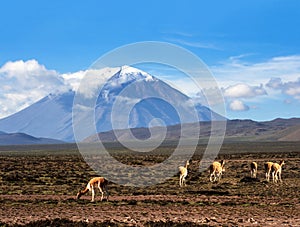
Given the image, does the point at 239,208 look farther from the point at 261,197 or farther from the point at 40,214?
the point at 40,214

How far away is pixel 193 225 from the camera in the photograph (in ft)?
60.7

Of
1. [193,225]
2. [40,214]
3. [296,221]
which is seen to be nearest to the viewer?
[193,225]

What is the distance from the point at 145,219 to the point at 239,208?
18.4 feet

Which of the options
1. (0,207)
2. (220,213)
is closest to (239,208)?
(220,213)

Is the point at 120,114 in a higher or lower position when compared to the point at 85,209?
higher

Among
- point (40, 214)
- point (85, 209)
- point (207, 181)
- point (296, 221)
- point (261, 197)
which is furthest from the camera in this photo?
point (207, 181)

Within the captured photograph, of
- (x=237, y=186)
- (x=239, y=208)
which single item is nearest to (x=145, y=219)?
(x=239, y=208)

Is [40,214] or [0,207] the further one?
[0,207]

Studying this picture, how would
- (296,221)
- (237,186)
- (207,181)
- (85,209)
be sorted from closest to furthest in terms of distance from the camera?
(296,221), (85,209), (237,186), (207,181)

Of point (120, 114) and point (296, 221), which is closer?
point (296, 221)

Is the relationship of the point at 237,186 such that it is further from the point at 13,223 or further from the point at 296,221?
the point at 13,223

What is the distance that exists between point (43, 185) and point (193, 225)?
20.6 m

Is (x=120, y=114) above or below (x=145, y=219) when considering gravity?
above

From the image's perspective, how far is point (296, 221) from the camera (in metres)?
19.9
